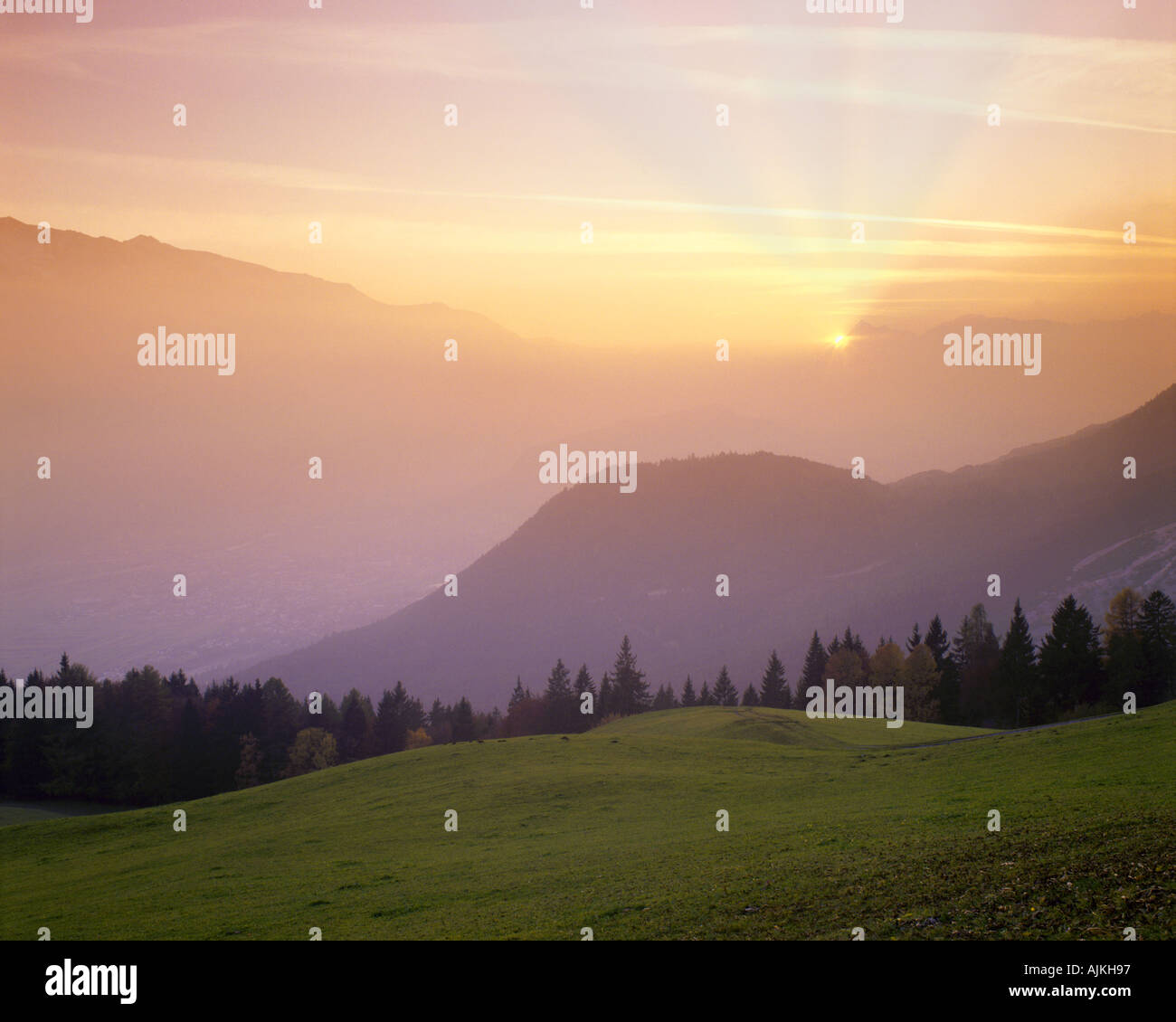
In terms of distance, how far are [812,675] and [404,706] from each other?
61.5 m

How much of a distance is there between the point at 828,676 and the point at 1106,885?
338 feet

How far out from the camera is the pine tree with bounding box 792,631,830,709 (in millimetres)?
120000

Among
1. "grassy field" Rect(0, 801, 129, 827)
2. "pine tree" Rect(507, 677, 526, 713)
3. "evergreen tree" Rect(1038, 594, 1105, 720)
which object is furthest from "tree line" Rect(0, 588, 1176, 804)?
"pine tree" Rect(507, 677, 526, 713)

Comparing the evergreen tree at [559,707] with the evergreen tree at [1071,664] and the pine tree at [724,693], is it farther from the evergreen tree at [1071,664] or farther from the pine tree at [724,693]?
the evergreen tree at [1071,664]

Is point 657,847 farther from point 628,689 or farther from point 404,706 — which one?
point 404,706

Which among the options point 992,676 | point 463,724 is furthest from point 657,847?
point 463,724

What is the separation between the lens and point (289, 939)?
26.7 metres

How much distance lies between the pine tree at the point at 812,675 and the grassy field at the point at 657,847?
5415 cm

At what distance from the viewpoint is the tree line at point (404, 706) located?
290 feet

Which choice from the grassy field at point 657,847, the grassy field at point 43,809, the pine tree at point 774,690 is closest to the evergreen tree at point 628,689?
the pine tree at point 774,690
